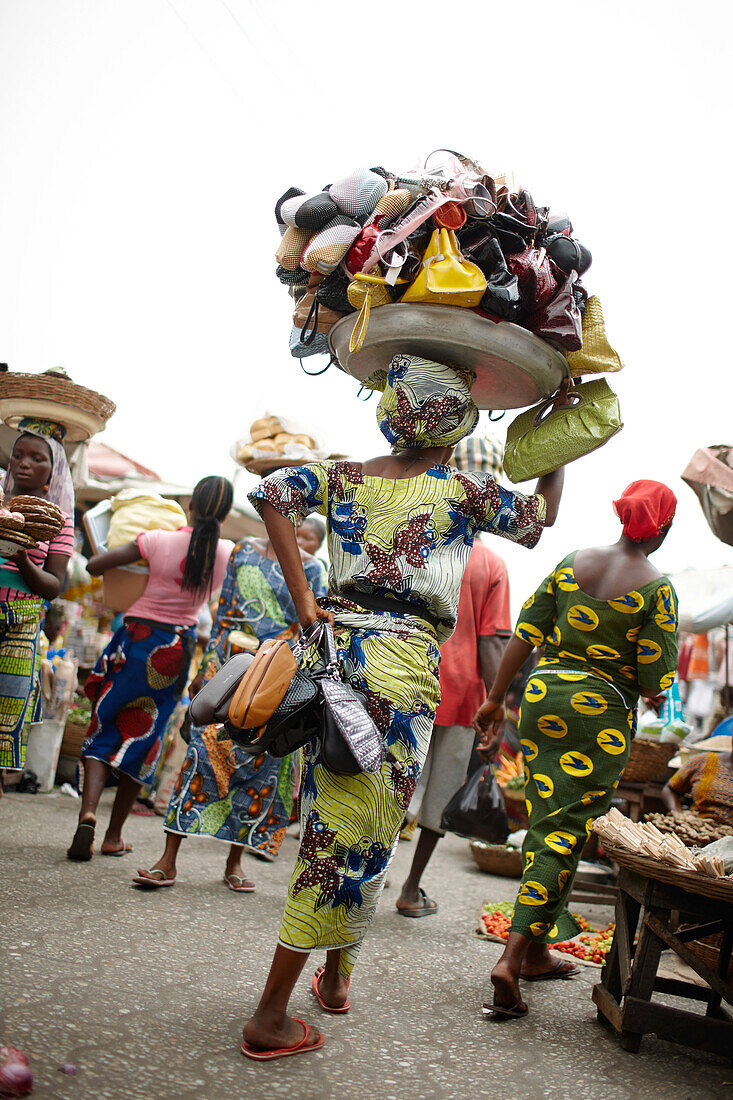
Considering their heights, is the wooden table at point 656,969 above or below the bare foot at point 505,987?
above

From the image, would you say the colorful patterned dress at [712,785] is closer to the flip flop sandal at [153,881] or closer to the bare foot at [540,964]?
the bare foot at [540,964]

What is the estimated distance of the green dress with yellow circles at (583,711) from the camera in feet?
10.8

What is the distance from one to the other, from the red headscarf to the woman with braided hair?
2.32 m

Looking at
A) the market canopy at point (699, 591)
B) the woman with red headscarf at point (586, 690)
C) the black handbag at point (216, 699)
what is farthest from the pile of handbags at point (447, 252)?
the market canopy at point (699, 591)

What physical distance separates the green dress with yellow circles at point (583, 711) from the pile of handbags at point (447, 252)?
101 centimetres

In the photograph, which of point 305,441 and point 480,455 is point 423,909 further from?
point 305,441

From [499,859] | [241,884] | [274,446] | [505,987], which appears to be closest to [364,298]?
[505,987]

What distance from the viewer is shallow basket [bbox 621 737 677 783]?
252 inches

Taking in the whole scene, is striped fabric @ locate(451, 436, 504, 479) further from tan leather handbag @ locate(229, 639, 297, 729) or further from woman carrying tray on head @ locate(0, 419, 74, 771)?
tan leather handbag @ locate(229, 639, 297, 729)

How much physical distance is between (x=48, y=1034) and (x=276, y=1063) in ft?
1.94

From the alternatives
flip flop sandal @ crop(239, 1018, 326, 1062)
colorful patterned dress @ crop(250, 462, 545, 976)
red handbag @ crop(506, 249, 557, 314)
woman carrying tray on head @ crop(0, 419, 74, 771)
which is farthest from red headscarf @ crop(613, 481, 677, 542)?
woman carrying tray on head @ crop(0, 419, 74, 771)

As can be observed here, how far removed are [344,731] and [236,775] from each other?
2316 mm

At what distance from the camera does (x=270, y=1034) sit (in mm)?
2336

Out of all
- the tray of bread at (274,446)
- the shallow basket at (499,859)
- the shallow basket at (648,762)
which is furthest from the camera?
the shallow basket at (648,762)
